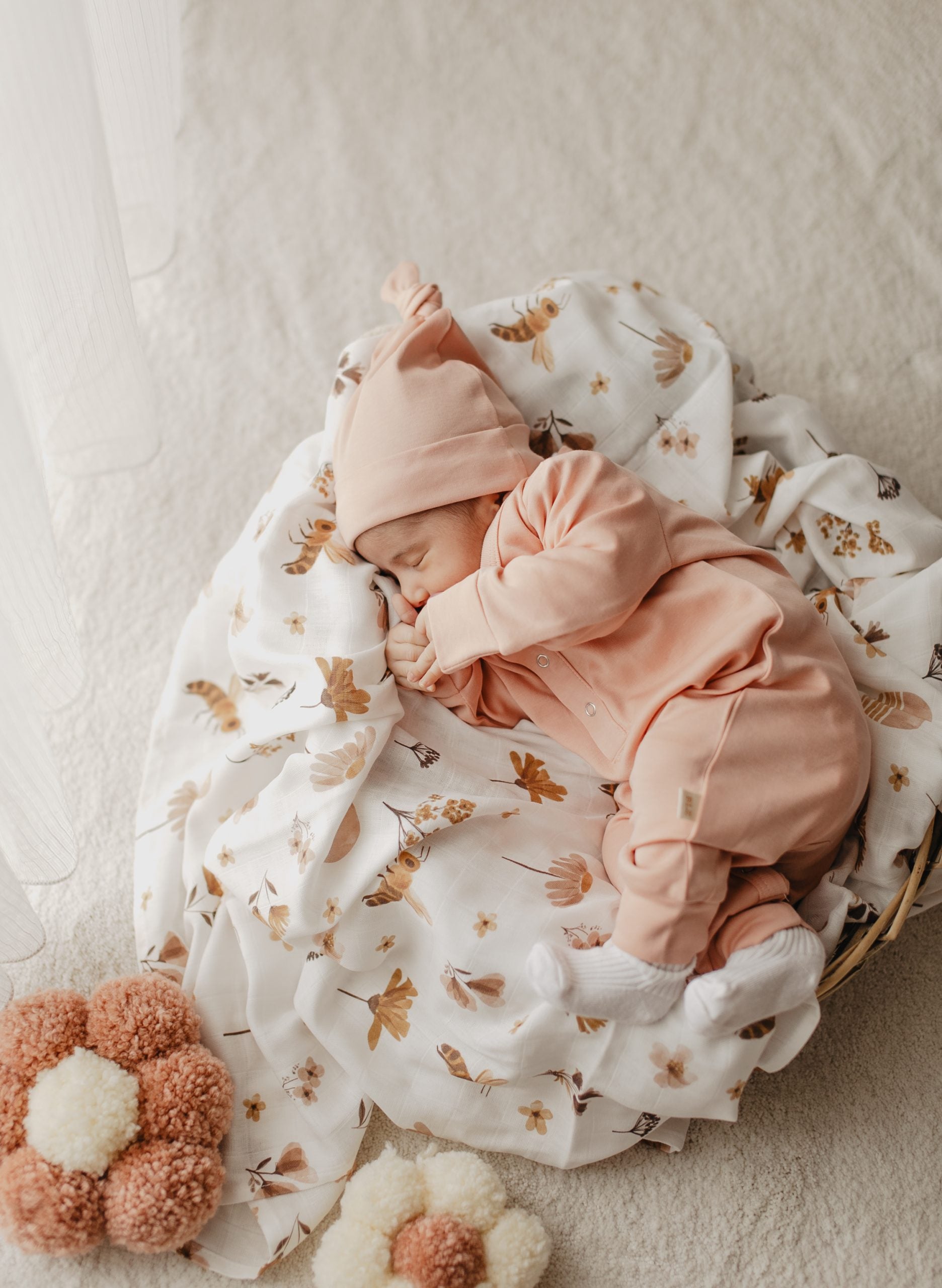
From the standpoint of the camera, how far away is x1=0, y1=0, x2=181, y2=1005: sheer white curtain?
0.94 m

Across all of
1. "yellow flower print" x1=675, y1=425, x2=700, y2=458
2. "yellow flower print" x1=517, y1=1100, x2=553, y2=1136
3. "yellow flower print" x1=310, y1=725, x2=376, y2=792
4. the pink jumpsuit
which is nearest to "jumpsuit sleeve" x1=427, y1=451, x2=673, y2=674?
the pink jumpsuit

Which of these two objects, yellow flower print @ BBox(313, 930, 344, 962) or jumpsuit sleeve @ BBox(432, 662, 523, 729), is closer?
yellow flower print @ BBox(313, 930, 344, 962)

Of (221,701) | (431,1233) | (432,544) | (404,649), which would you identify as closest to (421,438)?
(432,544)

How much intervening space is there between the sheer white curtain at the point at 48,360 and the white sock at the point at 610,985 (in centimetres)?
52

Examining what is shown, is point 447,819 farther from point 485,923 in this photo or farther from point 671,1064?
point 671,1064

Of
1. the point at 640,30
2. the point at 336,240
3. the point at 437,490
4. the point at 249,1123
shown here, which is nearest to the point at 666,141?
the point at 640,30

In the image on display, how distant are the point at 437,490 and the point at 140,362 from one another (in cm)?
42

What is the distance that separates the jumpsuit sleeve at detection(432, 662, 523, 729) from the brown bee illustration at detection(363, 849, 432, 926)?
20cm

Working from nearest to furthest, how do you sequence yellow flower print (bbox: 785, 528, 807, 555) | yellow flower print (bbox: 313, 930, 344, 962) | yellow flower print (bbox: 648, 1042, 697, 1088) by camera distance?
yellow flower print (bbox: 648, 1042, 697, 1088) < yellow flower print (bbox: 313, 930, 344, 962) < yellow flower print (bbox: 785, 528, 807, 555)

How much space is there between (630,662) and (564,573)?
5.8 inches

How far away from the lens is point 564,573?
1082 millimetres

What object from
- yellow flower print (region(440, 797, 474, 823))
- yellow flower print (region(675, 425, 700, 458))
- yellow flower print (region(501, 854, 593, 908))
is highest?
yellow flower print (region(675, 425, 700, 458))

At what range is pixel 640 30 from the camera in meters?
1.90

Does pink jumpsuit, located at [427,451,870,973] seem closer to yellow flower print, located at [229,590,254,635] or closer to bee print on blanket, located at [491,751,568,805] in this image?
bee print on blanket, located at [491,751,568,805]
